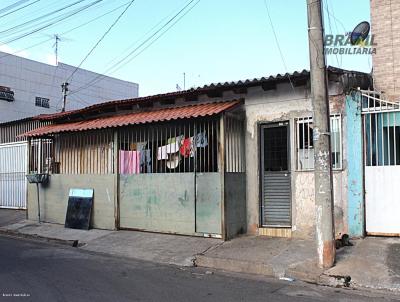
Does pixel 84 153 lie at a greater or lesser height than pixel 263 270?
greater

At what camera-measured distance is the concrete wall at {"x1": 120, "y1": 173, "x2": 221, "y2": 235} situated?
10594mm

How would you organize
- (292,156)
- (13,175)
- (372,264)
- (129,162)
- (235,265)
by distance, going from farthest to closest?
(13,175) < (129,162) < (292,156) < (235,265) < (372,264)

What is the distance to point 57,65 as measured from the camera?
31422 millimetres

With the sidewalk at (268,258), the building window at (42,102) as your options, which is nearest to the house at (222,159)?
the sidewalk at (268,258)

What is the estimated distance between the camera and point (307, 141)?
10086 mm

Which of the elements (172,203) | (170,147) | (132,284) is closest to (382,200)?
(172,203)

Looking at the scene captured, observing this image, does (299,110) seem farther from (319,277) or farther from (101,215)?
(101,215)

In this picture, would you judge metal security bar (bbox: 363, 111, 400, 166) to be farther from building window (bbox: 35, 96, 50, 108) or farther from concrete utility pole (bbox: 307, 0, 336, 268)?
building window (bbox: 35, 96, 50, 108)

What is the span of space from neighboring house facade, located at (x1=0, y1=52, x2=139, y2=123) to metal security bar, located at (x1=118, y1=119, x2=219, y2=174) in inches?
632

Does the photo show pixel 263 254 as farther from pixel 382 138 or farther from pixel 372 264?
pixel 382 138

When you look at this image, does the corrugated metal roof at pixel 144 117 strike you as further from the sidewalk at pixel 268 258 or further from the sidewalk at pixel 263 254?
the sidewalk at pixel 268 258

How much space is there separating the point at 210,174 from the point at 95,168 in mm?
4307

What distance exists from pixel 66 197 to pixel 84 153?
4.68ft

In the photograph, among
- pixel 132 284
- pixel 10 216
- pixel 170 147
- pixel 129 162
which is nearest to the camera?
pixel 132 284
